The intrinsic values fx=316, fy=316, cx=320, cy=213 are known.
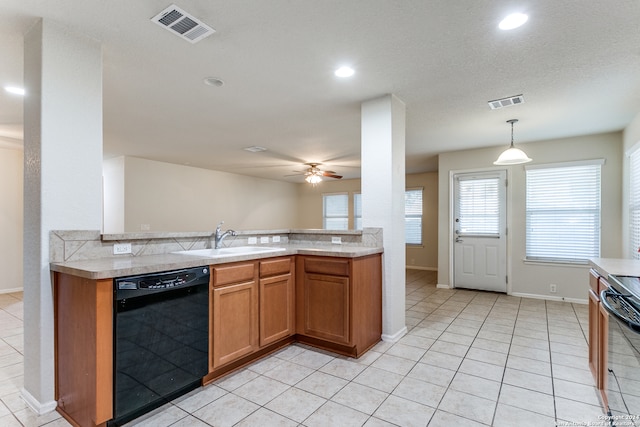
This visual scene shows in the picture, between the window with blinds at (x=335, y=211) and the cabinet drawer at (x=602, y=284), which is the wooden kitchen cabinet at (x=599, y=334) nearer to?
the cabinet drawer at (x=602, y=284)

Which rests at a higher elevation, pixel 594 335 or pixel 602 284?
pixel 602 284

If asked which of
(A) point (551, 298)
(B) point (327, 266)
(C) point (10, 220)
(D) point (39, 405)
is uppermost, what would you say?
(C) point (10, 220)

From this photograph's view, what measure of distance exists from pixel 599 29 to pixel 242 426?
336cm

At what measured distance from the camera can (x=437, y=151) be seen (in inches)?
224

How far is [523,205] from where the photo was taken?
504cm

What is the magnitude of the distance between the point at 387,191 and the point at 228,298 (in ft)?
5.86

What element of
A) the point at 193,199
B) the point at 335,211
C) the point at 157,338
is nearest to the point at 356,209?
the point at 335,211

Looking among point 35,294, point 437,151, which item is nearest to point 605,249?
point 437,151

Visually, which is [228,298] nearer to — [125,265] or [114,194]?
[125,265]

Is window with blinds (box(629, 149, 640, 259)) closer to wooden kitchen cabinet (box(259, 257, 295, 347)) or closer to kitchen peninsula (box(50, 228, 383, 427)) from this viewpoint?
kitchen peninsula (box(50, 228, 383, 427))

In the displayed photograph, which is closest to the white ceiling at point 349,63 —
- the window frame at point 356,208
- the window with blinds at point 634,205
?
the window with blinds at point 634,205

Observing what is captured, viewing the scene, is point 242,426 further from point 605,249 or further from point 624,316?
point 605,249

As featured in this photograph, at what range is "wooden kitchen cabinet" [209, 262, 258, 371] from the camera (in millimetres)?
2271

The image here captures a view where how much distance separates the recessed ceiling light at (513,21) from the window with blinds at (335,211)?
7.50 metres
